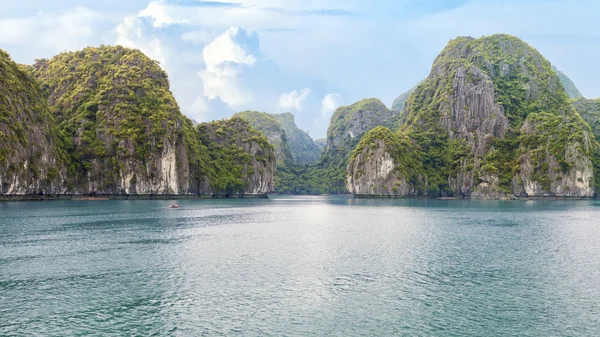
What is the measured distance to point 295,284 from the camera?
3159 cm

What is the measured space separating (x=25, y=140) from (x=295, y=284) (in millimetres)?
113493

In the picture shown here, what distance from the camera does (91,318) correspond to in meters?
23.8

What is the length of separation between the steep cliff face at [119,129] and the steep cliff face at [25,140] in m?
10.8

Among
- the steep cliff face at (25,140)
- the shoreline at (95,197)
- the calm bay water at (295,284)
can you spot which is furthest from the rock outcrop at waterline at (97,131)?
the calm bay water at (295,284)

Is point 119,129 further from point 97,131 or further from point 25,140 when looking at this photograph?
point 25,140

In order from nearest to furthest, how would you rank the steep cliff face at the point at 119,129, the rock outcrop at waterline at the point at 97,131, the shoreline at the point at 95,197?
the shoreline at the point at 95,197 < the rock outcrop at waterline at the point at 97,131 < the steep cliff face at the point at 119,129

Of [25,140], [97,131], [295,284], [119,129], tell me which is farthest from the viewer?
[119,129]

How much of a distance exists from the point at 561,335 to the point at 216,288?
1984cm

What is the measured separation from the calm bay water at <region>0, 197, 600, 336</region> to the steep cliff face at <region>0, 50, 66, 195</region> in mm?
67301

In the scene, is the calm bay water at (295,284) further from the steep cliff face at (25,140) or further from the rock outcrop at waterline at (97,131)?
the rock outcrop at waterline at (97,131)

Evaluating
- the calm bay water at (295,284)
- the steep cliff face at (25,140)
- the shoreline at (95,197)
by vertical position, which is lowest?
the calm bay water at (295,284)

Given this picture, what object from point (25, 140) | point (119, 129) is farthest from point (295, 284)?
point (119, 129)

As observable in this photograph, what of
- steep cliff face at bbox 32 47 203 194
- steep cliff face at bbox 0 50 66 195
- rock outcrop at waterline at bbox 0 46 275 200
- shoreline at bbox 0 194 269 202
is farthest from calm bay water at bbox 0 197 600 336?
steep cliff face at bbox 32 47 203 194

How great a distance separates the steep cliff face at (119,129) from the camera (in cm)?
15175
